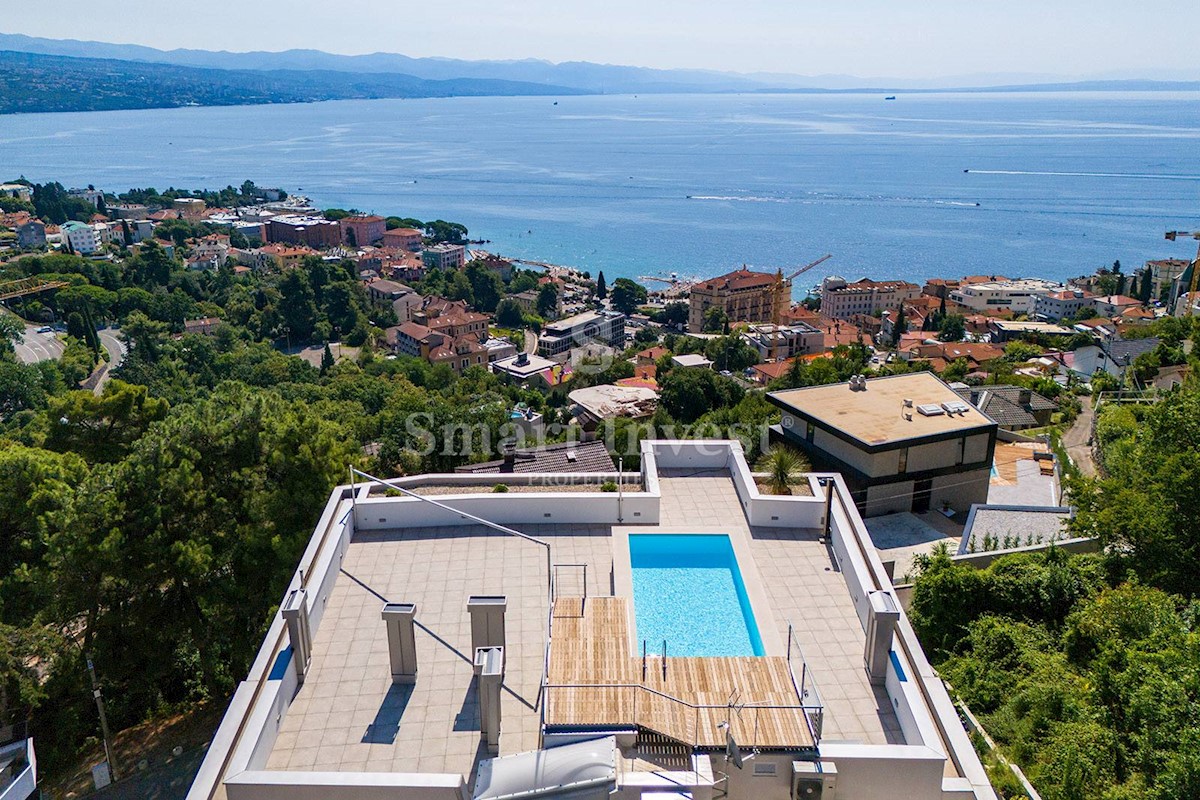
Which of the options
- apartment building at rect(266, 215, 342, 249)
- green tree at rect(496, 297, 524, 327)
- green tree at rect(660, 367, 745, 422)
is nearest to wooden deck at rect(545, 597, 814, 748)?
green tree at rect(660, 367, 745, 422)

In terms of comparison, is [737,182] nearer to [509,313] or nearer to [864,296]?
[864,296]

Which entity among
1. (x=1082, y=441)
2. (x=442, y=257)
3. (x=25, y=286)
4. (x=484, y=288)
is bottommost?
(x=484, y=288)

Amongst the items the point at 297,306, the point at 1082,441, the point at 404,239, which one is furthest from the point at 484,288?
the point at 1082,441

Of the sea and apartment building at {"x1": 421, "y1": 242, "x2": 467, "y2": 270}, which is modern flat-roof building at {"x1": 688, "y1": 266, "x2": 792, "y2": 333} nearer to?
the sea

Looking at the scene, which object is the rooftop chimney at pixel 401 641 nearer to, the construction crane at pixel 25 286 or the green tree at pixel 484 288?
the construction crane at pixel 25 286

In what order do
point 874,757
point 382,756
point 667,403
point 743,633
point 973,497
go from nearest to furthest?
point 874,757 → point 382,756 → point 743,633 → point 973,497 → point 667,403

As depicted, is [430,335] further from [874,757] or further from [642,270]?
[874,757]

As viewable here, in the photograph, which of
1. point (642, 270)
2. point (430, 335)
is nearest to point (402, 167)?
point (642, 270)
